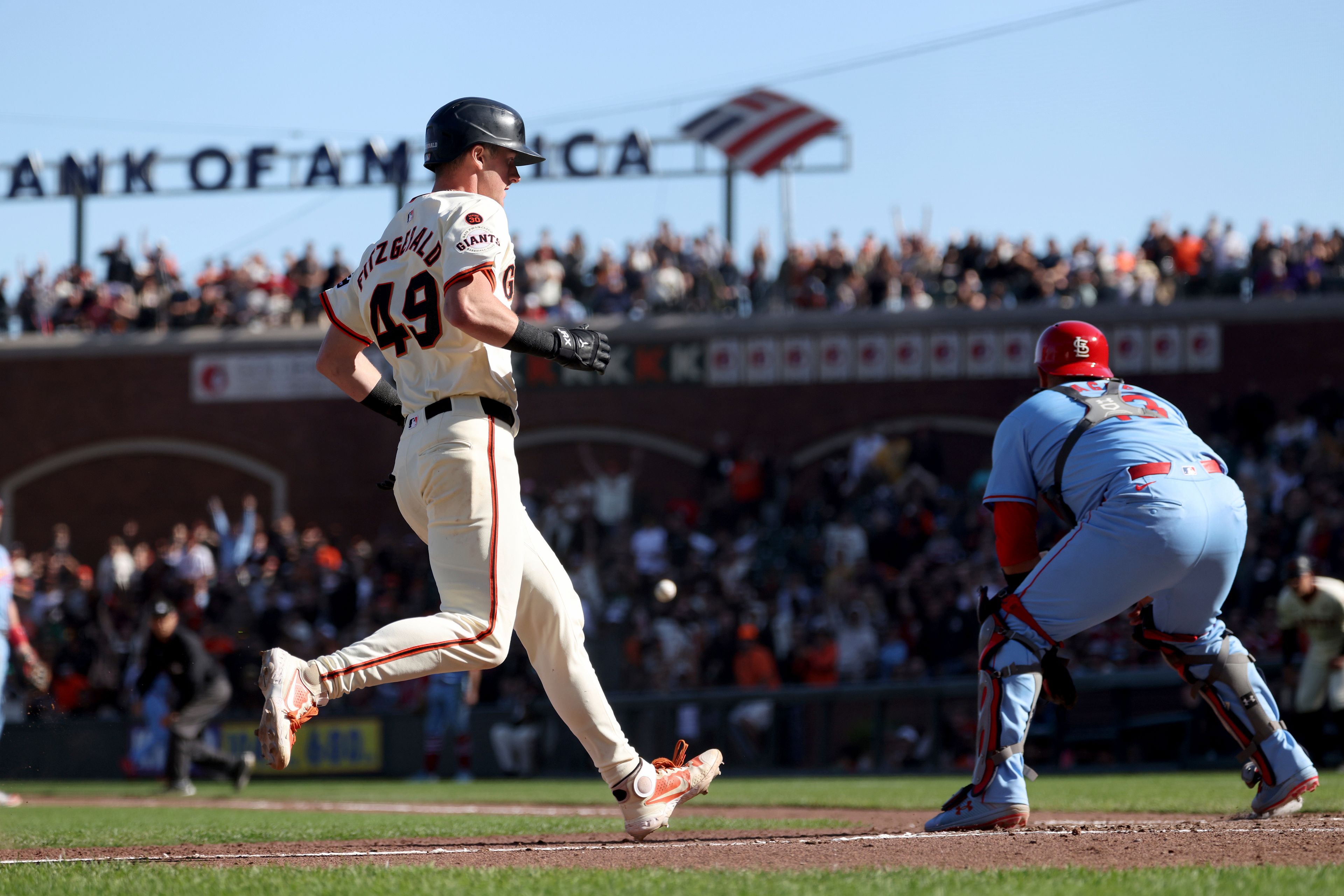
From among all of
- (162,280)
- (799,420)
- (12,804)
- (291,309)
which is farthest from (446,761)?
(162,280)

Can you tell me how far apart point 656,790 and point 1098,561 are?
1.69m

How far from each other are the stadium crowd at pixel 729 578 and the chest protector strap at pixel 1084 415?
33.1 feet

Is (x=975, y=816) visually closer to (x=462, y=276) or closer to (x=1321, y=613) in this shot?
(x=462, y=276)

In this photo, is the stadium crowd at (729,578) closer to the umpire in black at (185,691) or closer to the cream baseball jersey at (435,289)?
the umpire in black at (185,691)

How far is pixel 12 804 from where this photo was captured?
1148 cm

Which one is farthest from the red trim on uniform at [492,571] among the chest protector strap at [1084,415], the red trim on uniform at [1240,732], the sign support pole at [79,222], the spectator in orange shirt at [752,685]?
the sign support pole at [79,222]

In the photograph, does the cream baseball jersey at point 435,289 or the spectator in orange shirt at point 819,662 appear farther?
the spectator in orange shirt at point 819,662

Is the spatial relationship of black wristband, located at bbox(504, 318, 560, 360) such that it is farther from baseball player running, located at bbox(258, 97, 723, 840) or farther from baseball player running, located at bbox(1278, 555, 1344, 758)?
baseball player running, located at bbox(1278, 555, 1344, 758)

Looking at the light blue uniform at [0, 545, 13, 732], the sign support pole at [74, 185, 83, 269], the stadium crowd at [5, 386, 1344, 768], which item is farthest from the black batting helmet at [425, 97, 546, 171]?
the sign support pole at [74, 185, 83, 269]

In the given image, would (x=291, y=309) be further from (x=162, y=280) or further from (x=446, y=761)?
(x=446, y=761)

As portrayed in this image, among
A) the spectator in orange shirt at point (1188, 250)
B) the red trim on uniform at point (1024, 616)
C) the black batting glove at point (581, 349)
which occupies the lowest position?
the red trim on uniform at point (1024, 616)

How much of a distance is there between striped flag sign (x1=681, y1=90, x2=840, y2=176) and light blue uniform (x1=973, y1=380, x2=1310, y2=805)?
2261cm

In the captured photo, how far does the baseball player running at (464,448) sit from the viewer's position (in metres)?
4.58

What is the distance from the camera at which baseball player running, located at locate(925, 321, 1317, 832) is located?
520 centimetres
